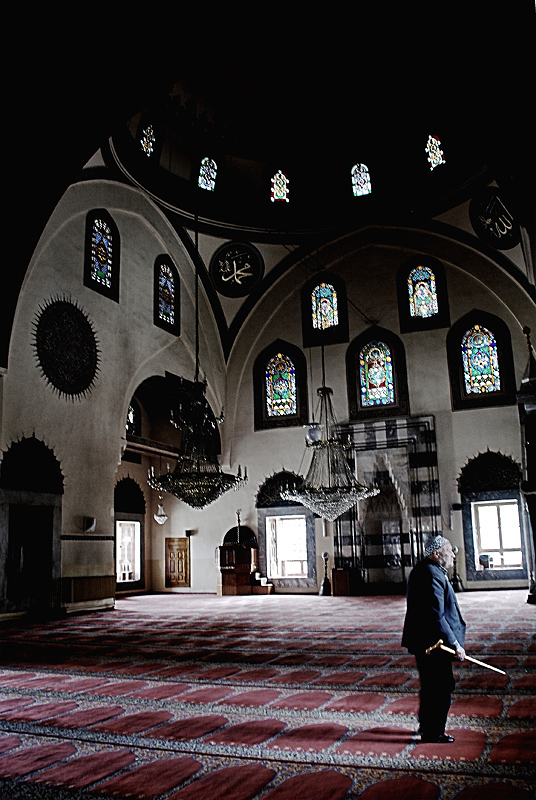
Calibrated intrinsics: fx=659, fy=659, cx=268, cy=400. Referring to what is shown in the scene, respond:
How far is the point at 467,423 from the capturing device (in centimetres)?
1273

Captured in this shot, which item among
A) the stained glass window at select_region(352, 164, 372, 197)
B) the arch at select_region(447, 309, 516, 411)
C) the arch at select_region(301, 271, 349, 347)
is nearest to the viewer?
the arch at select_region(447, 309, 516, 411)

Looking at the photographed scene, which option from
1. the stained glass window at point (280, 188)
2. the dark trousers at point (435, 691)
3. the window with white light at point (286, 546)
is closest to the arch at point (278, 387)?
the window with white light at point (286, 546)

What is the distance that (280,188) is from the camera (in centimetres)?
1434

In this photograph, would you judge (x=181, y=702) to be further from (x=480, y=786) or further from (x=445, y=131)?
(x=445, y=131)

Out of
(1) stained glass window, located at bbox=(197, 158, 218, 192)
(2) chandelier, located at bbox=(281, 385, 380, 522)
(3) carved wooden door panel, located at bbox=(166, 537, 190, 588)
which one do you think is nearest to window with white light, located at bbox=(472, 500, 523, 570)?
(2) chandelier, located at bbox=(281, 385, 380, 522)

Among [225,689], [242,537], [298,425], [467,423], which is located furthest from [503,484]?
[225,689]

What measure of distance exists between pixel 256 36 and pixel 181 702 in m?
3.84

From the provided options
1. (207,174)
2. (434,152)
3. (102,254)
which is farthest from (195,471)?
(434,152)

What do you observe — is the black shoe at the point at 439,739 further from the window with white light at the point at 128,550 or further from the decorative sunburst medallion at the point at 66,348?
the window with white light at the point at 128,550

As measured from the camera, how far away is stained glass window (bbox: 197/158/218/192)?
1358cm

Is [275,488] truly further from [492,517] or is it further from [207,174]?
[207,174]

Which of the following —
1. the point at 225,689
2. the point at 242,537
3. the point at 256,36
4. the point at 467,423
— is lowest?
the point at 225,689

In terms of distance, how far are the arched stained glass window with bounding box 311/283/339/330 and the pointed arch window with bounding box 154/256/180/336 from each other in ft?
9.86

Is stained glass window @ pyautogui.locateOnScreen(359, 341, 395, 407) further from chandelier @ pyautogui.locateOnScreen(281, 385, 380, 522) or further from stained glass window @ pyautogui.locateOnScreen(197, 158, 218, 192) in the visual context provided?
stained glass window @ pyautogui.locateOnScreen(197, 158, 218, 192)
